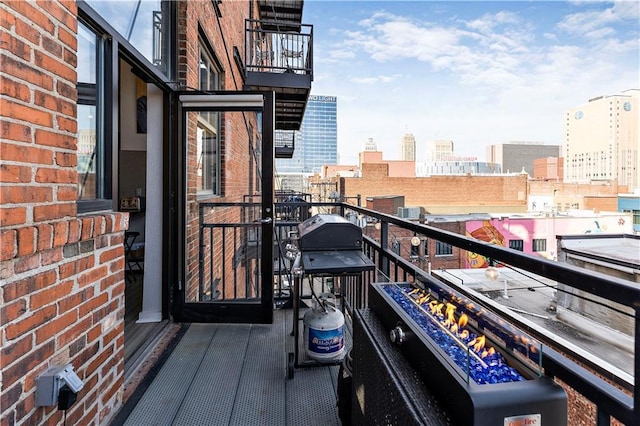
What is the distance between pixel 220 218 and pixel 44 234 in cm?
217

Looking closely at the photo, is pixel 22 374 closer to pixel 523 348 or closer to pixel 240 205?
pixel 523 348

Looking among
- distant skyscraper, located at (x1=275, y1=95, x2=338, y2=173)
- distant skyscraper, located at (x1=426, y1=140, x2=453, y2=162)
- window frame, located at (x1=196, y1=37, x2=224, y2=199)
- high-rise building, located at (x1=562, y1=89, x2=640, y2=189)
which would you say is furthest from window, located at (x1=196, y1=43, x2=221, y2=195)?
distant skyscraper, located at (x1=275, y1=95, x2=338, y2=173)

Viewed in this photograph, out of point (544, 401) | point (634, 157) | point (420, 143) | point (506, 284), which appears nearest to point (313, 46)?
point (544, 401)

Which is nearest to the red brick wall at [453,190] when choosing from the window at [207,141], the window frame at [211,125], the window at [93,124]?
the window frame at [211,125]

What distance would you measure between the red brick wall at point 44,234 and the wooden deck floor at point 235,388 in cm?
34

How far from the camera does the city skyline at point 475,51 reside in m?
→ 17.3

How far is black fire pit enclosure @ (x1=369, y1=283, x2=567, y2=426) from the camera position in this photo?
764 mm

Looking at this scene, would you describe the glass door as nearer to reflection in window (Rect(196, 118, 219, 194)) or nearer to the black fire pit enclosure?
reflection in window (Rect(196, 118, 219, 194))

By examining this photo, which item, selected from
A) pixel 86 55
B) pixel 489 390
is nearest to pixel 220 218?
pixel 86 55

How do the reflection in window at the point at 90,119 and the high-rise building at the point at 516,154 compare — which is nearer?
the reflection in window at the point at 90,119

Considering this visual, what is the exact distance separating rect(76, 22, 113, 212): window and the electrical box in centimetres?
71

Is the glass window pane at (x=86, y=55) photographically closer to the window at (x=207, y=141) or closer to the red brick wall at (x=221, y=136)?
the red brick wall at (x=221, y=136)

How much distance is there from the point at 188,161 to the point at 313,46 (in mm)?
3493

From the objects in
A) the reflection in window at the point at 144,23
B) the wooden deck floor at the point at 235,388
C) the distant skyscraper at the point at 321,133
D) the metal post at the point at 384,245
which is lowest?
the wooden deck floor at the point at 235,388
